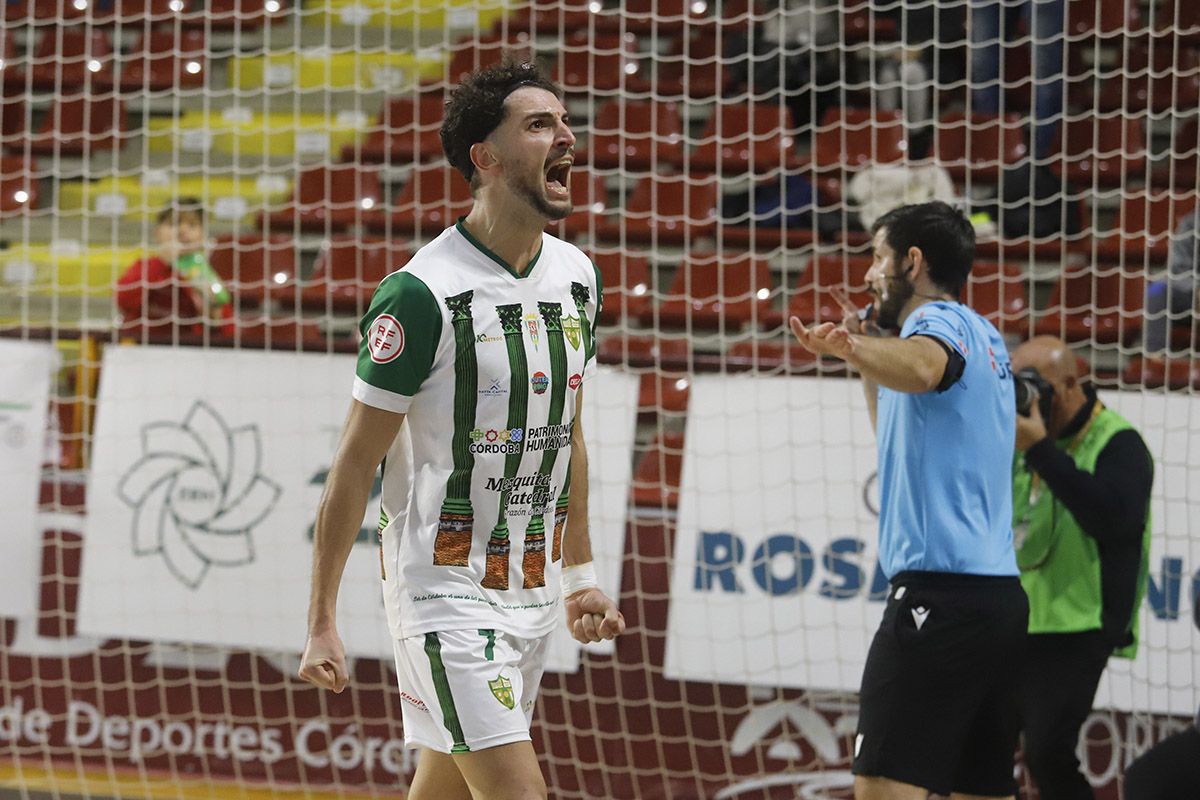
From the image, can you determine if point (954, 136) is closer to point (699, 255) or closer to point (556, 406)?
point (699, 255)

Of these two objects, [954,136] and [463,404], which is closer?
[463,404]

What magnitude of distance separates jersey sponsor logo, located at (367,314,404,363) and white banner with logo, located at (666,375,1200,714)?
8.80ft

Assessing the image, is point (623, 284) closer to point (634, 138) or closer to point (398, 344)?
point (634, 138)

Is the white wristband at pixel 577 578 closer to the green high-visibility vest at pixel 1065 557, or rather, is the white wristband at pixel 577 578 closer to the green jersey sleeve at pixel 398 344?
the green jersey sleeve at pixel 398 344

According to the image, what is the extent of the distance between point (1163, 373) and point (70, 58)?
21.7ft

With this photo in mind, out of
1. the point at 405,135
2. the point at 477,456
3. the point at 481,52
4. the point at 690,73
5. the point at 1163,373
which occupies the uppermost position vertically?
the point at 481,52

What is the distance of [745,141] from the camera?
745 cm

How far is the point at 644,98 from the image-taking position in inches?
304

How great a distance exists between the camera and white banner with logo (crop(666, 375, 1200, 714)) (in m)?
5.14

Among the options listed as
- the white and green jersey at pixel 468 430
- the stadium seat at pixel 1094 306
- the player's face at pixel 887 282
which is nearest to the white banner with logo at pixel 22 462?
the white and green jersey at pixel 468 430

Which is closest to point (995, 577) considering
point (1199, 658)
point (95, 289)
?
point (1199, 658)

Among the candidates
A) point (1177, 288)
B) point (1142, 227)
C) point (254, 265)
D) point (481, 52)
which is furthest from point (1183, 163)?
point (254, 265)

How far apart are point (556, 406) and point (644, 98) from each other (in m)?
5.02

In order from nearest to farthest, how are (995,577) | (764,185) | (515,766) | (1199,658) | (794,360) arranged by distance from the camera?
(515,766) → (995,577) → (1199,658) → (794,360) → (764,185)
